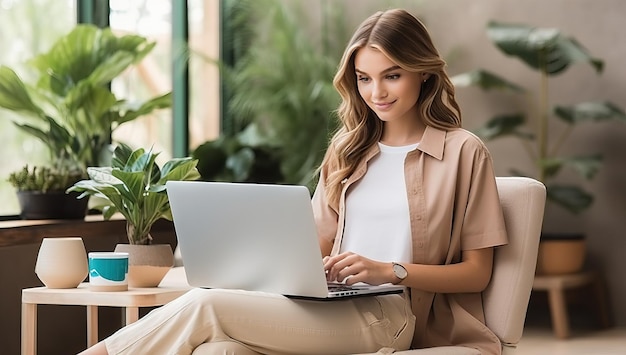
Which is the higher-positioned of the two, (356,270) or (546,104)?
(546,104)

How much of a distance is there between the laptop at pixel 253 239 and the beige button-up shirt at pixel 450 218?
0.15 metres

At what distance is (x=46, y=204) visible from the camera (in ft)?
11.5

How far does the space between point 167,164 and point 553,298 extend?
275cm

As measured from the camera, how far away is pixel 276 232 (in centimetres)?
198

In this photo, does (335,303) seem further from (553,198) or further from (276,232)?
(553,198)

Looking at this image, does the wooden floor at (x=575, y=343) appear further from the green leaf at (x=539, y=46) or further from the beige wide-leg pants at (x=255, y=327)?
the beige wide-leg pants at (x=255, y=327)

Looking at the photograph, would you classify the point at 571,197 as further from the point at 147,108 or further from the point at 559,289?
the point at 147,108

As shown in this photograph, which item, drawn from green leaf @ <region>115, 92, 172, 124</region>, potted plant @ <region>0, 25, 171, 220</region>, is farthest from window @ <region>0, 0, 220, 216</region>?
green leaf @ <region>115, 92, 172, 124</region>

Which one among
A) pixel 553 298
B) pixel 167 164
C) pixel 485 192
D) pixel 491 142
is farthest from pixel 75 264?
pixel 491 142

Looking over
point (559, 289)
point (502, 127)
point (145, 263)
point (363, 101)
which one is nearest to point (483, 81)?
point (502, 127)

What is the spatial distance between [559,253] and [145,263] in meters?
2.89

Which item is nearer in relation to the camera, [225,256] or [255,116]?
[225,256]

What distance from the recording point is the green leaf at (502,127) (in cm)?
500

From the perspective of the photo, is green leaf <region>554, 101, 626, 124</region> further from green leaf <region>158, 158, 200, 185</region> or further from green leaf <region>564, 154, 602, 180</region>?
green leaf <region>158, 158, 200, 185</region>
